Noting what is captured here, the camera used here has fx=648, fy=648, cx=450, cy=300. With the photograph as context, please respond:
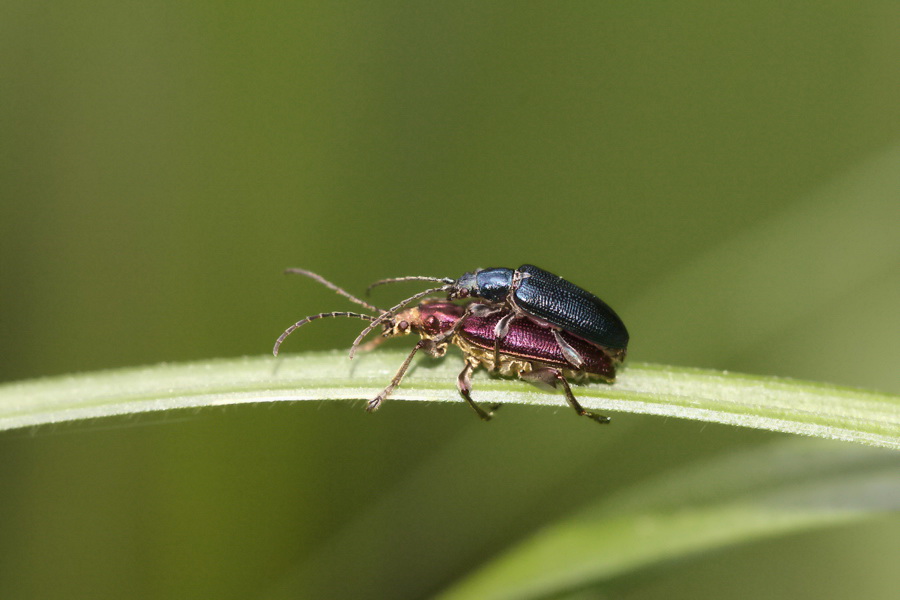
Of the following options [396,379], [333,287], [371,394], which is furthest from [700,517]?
[333,287]

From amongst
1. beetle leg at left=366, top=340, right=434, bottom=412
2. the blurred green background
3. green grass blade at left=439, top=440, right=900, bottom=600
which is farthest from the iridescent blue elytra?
the blurred green background

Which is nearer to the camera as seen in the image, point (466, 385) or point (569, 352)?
point (466, 385)

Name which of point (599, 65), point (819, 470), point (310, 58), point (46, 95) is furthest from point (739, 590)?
point (46, 95)

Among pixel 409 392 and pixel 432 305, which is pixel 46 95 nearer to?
pixel 432 305

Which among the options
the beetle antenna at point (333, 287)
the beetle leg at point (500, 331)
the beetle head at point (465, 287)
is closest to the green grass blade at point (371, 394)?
the beetle leg at point (500, 331)

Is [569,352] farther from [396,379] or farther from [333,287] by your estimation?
[333,287]

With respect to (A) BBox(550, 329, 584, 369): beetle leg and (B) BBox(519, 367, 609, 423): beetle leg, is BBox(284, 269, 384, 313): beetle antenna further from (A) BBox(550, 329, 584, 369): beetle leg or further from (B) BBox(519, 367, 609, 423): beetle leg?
(A) BBox(550, 329, 584, 369): beetle leg

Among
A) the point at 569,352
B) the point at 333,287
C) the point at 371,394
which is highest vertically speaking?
the point at 333,287
